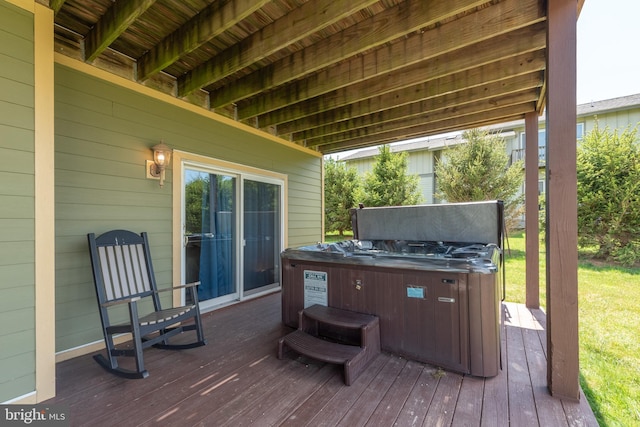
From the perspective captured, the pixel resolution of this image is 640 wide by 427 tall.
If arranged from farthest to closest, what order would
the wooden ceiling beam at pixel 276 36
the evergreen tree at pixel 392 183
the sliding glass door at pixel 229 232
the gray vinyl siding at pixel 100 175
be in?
the evergreen tree at pixel 392 183, the sliding glass door at pixel 229 232, the gray vinyl siding at pixel 100 175, the wooden ceiling beam at pixel 276 36

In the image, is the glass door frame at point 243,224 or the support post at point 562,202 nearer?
the support post at point 562,202

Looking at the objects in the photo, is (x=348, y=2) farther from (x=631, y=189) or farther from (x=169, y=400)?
(x=631, y=189)

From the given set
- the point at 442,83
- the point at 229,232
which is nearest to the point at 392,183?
the point at 442,83

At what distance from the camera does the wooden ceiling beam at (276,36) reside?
1990 mm

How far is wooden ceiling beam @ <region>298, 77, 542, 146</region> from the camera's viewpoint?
2974 millimetres

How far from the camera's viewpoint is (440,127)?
14.1ft

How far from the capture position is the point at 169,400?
1834mm

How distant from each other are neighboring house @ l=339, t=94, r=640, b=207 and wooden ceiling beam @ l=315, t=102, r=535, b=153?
329cm

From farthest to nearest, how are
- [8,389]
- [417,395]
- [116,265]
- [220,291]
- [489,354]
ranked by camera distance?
[220,291] → [116,265] → [489,354] → [417,395] → [8,389]

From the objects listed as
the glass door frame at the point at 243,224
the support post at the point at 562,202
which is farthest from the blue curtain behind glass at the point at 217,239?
the support post at the point at 562,202

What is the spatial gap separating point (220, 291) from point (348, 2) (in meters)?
3.48

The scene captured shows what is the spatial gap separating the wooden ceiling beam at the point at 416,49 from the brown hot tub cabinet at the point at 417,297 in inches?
68.5

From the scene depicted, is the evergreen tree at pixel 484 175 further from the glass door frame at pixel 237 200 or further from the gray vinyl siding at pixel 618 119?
the glass door frame at pixel 237 200

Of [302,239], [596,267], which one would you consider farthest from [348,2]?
[596,267]
